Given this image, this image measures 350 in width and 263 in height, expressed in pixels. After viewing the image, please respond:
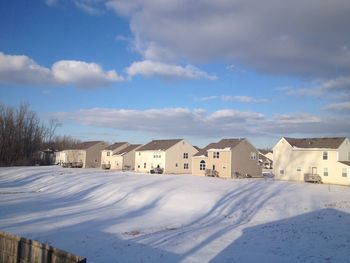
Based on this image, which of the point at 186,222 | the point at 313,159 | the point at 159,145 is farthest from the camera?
the point at 159,145

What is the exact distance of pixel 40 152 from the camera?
113 meters

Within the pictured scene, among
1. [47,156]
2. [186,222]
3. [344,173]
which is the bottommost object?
[186,222]

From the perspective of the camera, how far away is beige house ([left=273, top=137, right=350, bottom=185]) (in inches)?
2032

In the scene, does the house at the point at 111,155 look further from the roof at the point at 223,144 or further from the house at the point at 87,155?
the roof at the point at 223,144

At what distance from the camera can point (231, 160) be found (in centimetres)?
6078

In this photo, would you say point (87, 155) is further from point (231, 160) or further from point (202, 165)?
point (231, 160)

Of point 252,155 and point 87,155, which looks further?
point 87,155

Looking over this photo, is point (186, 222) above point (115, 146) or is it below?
below

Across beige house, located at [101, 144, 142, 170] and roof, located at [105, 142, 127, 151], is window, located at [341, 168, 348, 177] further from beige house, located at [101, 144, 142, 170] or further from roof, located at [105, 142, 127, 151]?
roof, located at [105, 142, 127, 151]

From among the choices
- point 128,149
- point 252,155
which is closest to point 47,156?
point 128,149

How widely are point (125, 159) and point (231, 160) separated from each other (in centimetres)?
3369

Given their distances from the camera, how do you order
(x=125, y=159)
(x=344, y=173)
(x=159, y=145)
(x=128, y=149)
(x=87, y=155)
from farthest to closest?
(x=87, y=155)
(x=128, y=149)
(x=125, y=159)
(x=159, y=145)
(x=344, y=173)

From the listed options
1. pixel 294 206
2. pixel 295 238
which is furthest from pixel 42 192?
pixel 295 238

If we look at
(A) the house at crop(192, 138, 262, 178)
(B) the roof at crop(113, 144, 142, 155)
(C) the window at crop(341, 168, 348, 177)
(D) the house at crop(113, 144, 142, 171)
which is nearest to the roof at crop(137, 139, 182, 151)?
(D) the house at crop(113, 144, 142, 171)
